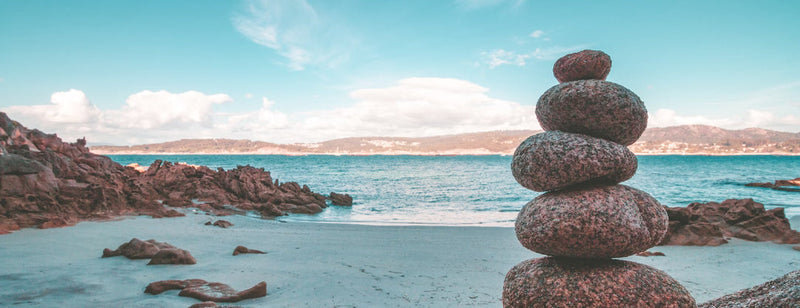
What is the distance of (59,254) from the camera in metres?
8.27

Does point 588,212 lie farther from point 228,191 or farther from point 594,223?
point 228,191

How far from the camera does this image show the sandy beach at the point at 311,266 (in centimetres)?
636

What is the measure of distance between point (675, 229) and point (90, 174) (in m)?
19.7

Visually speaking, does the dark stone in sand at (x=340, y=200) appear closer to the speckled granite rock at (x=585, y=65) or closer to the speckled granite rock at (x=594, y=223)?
the speckled granite rock at (x=585, y=65)

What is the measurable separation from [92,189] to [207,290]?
411 inches

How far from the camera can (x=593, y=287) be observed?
4.23 meters

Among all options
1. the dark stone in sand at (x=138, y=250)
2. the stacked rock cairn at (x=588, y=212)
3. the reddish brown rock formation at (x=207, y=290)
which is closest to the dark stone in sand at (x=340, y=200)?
the dark stone in sand at (x=138, y=250)

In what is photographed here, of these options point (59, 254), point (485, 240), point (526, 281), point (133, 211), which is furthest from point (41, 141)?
point (526, 281)

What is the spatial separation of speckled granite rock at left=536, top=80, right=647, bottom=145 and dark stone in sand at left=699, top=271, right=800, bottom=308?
6.47 feet

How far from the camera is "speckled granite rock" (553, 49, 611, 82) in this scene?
5.09 m

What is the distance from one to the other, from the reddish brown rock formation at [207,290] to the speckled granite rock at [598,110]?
5.01m

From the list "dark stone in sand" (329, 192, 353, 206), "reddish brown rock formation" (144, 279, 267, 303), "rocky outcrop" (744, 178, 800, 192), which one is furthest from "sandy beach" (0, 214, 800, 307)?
"rocky outcrop" (744, 178, 800, 192)

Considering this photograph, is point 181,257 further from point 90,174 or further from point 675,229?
point 675,229

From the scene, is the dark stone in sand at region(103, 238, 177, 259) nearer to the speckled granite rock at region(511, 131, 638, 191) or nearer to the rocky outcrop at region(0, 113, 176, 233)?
the rocky outcrop at region(0, 113, 176, 233)
